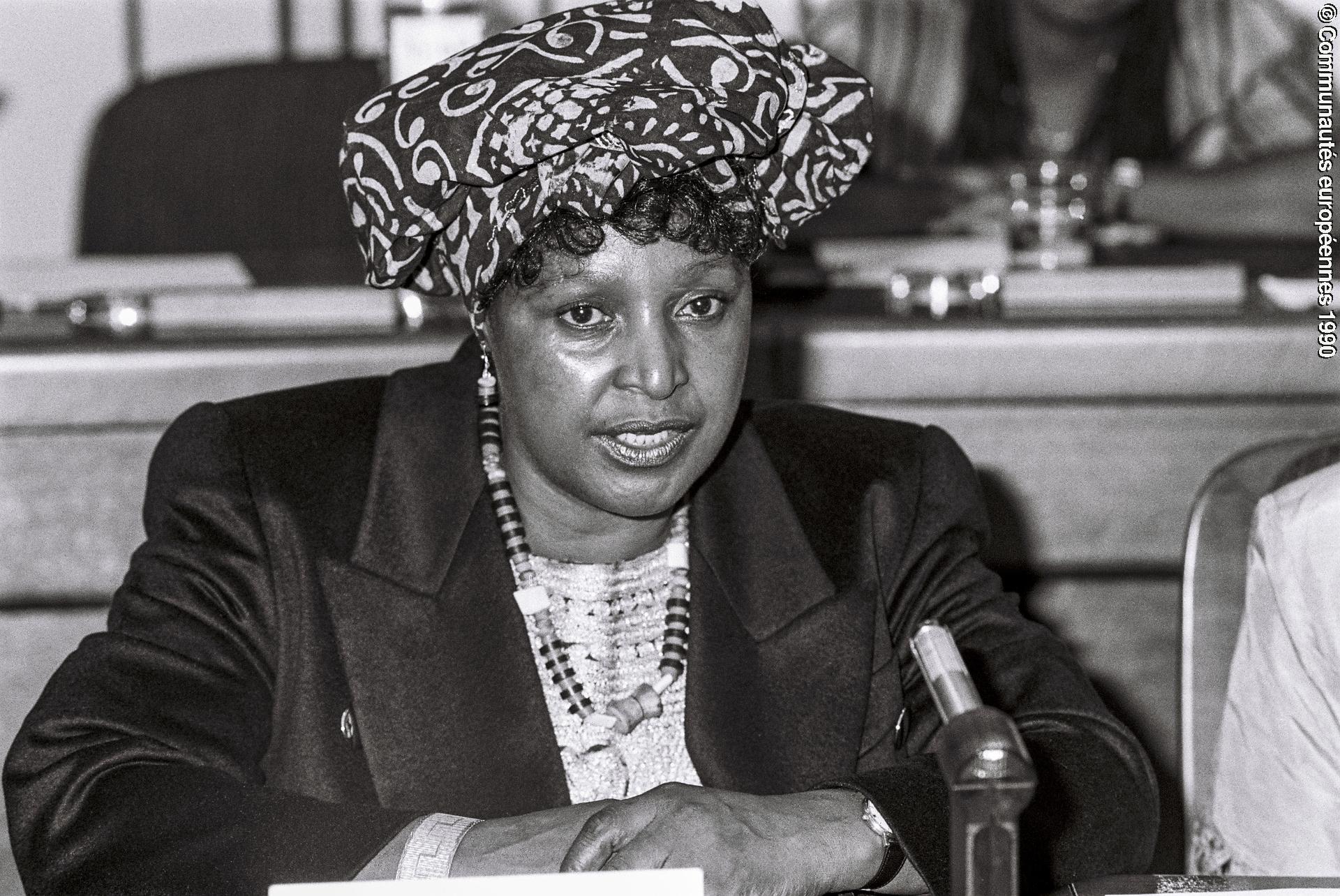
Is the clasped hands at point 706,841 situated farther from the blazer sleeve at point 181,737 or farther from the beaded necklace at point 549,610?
the beaded necklace at point 549,610

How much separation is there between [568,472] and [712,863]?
0.43 m

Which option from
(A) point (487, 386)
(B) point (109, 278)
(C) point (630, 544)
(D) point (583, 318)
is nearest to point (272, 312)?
(B) point (109, 278)

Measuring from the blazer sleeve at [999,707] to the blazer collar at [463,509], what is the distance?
4.1 inches

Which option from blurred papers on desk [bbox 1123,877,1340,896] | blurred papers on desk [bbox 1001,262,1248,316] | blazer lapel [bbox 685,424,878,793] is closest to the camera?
blurred papers on desk [bbox 1123,877,1340,896]

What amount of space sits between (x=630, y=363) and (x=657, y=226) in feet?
0.41

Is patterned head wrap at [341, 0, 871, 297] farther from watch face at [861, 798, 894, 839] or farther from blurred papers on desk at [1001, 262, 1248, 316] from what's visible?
blurred papers on desk at [1001, 262, 1248, 316]

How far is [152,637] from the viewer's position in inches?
62.2

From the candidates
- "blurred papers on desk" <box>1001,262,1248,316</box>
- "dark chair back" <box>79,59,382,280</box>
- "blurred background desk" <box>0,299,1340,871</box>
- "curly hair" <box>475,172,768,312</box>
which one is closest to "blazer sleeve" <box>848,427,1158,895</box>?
"curly hair" <box>475,172,768,312</box>

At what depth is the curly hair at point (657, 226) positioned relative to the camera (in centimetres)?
154

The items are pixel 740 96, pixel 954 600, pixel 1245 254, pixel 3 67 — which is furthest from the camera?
pixel 3 67

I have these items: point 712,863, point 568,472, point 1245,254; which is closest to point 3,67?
point 1245,254

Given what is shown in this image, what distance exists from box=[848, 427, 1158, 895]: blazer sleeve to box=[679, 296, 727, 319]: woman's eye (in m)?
0.30

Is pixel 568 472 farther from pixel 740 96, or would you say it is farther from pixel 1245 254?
pixel 1245 254

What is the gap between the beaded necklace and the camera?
67.6 inches
